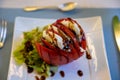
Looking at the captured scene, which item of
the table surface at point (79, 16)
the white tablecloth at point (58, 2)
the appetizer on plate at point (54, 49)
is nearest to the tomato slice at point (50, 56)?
the appetizer on plate at point (54, 49)

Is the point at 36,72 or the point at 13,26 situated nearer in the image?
the point at 36,72

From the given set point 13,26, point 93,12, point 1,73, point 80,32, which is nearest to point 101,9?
point 93,12

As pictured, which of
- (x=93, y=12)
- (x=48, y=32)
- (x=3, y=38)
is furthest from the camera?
(x=93, y=12)

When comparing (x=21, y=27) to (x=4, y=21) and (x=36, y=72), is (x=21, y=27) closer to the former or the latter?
(x=4, y=21)

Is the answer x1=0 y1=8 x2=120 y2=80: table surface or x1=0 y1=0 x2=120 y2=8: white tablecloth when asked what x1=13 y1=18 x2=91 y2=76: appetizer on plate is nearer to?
x1=0 y1=8 x2=120 y2=80: table surface

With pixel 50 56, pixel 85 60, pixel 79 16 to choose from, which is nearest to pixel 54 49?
pixel 50 56
